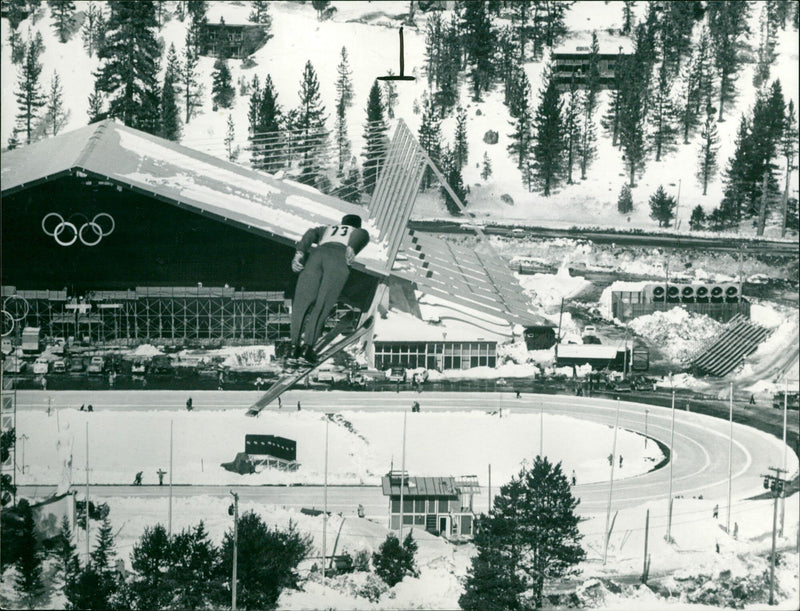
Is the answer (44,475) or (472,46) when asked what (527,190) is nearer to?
(472,46)

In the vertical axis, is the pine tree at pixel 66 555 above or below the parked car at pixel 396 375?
below

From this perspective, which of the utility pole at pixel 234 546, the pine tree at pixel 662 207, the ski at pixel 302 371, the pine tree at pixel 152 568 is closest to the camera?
the utility pole at pixel 234 546

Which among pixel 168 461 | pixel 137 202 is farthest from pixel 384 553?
pixel 137 202

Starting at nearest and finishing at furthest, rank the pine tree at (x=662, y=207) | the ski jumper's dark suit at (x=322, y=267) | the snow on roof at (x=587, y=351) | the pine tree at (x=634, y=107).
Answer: the ski jumper's dark suit at (x=322, y=267) < the snow on roof at (x=587, y=351) < the pine tree at (x=634, y=107) < the pine tree at (x=662, y=207)

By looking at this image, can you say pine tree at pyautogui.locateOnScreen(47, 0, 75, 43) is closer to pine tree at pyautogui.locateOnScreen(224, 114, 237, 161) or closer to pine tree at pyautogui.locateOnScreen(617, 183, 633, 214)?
pine tree at pyautogui.locateOnScreen(224, 114, 237, 161)

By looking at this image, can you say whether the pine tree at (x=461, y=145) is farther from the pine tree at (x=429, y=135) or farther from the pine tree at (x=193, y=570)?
the pine tree at (x=193, y=570)

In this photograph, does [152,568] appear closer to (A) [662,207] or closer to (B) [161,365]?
(B) [161,365]

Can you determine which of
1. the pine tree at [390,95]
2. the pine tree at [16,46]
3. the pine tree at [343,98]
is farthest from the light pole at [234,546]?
the pine tree at [16,46]

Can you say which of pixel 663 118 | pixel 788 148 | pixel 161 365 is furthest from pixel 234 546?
pixel 788 148
